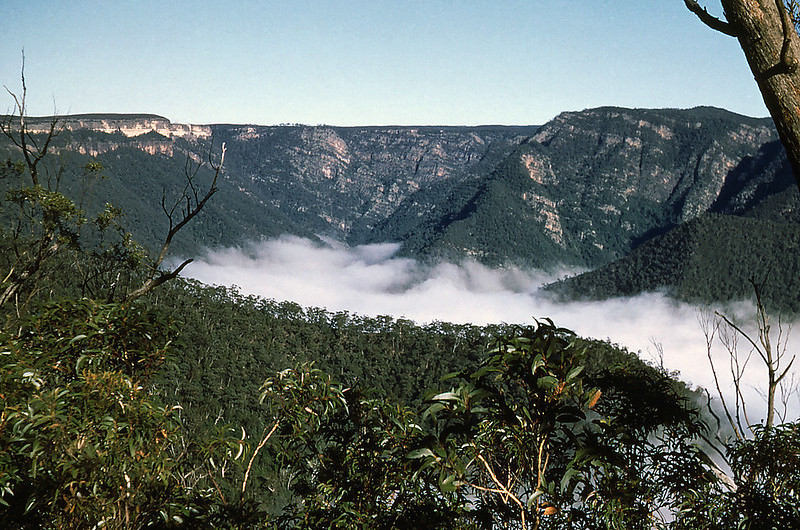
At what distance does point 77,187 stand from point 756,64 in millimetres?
160692

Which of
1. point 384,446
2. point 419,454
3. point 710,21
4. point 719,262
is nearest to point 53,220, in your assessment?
point 384,446

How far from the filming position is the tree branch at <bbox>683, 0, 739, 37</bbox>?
358cm

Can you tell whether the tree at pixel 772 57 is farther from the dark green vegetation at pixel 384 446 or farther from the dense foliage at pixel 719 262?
the dense foliage at pixel 719 262

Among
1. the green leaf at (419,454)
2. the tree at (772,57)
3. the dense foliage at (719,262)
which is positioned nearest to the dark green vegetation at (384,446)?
the green leaf at (419,454)

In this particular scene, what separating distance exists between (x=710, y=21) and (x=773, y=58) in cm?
47

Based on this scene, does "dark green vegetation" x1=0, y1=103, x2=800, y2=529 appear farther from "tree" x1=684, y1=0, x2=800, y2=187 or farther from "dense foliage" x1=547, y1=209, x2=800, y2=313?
"dense foliage" x1=547, y1=209, x2=800, y2=313

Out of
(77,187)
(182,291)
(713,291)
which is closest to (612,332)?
Result: (713,291)

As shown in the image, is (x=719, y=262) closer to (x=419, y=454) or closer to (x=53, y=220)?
(x=53, y=220)

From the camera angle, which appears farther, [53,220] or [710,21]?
[53,220]

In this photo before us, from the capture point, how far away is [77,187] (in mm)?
140500

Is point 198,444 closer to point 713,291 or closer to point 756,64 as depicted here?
point 756,64

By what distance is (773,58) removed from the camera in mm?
3438

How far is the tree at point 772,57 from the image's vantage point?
3.36 meters

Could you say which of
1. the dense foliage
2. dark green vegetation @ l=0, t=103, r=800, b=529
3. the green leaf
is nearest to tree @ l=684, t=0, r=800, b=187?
dark green vegetation @ l=0, t=103, r=800, b=529
